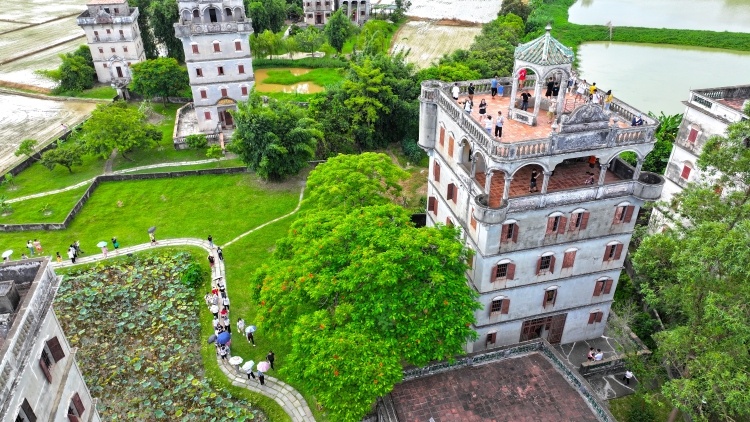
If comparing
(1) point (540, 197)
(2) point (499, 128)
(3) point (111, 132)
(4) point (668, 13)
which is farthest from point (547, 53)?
(4) point (668, 13)

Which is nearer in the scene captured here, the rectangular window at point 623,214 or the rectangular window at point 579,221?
the rectangular window at point 579,221

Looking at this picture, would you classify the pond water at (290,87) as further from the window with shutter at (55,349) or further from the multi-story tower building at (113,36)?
the window with shutter at (55,349)

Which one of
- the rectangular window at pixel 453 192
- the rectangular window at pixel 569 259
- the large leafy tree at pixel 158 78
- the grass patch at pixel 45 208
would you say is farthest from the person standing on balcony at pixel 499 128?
the large leafy tree at pixel 158 78

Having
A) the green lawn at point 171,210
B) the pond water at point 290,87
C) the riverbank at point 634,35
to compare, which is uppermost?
the riverbank at point 634,35

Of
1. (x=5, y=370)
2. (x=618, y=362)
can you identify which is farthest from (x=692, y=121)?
(x=5, y=370)

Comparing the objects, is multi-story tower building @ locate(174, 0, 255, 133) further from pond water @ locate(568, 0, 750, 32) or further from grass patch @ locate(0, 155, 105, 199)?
pond water @ locate(568, 0, 750, 32)

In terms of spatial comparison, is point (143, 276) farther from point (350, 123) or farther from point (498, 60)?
point (498, 60)

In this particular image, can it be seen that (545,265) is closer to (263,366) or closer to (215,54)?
(263,366)
